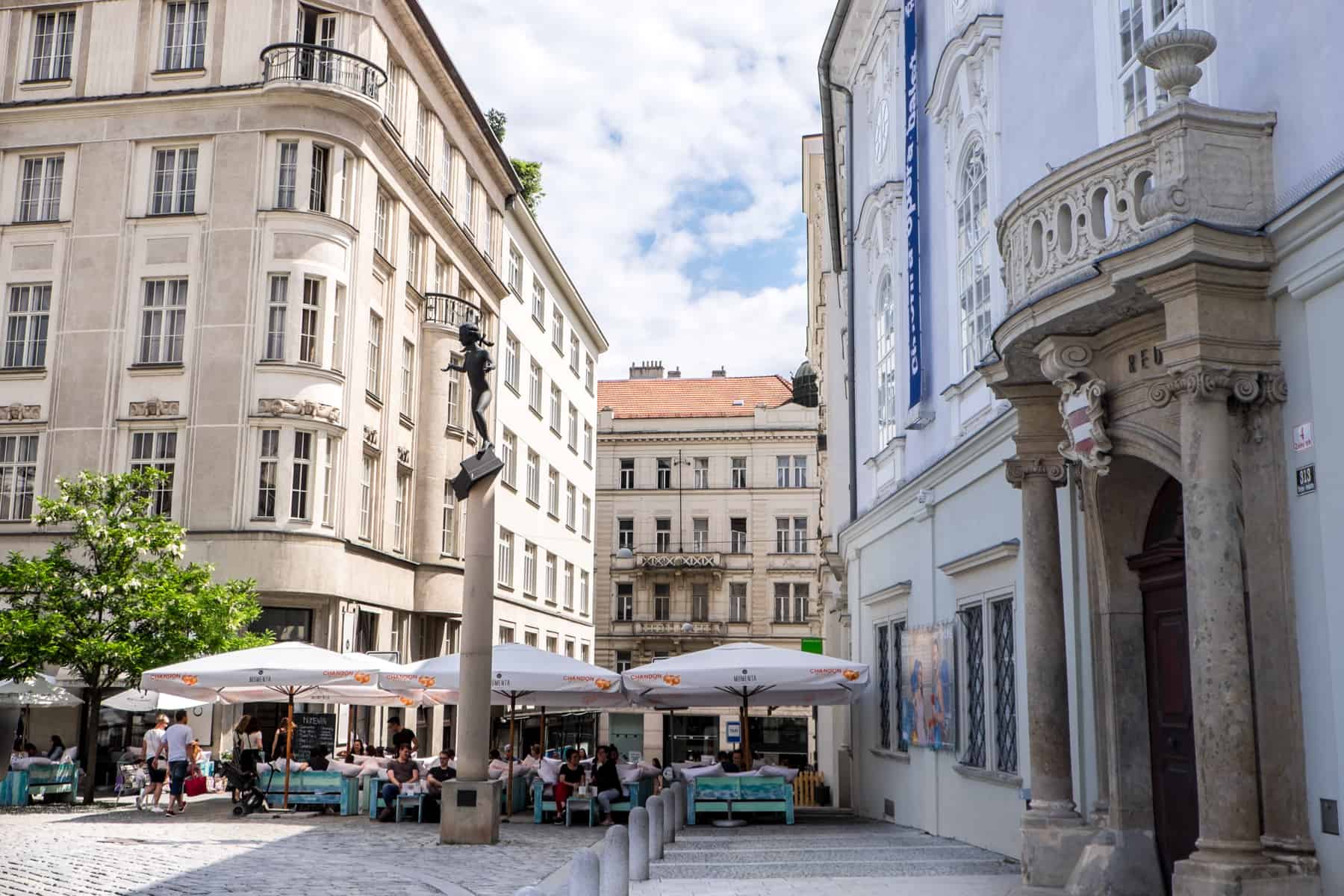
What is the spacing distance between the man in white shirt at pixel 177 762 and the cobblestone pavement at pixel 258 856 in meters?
0.48

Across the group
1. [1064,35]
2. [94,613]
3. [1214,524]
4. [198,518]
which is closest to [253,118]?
[198,518]

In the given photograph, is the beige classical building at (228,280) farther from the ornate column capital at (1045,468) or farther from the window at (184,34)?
the ornate column capital at (1045,468)

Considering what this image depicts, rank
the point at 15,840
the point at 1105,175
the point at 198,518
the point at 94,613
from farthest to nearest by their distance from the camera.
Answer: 1. the point at 198,518
2. the point at 94,613
3. the point at 15,840
4. the point at 1105,175

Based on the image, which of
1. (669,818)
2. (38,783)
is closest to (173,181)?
(38,783)

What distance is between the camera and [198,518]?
30266 mm

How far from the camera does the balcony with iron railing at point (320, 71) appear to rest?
3148cm

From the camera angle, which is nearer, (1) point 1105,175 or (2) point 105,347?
(1) point 1105,175

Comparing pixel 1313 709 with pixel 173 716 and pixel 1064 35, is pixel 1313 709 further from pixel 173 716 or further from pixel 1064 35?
pixel 173 716

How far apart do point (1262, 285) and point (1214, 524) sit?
63.4 inches

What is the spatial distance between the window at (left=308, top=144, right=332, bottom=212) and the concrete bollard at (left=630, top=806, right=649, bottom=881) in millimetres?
22908

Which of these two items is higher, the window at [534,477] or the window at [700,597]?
the window at [534,477]

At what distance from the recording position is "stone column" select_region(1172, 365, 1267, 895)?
838 cm

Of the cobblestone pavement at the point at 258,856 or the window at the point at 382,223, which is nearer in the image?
the cobblestone pavement at the point at 258,856

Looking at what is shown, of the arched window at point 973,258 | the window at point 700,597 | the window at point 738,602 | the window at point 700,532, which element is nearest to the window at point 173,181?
the arched window at point 973,258
